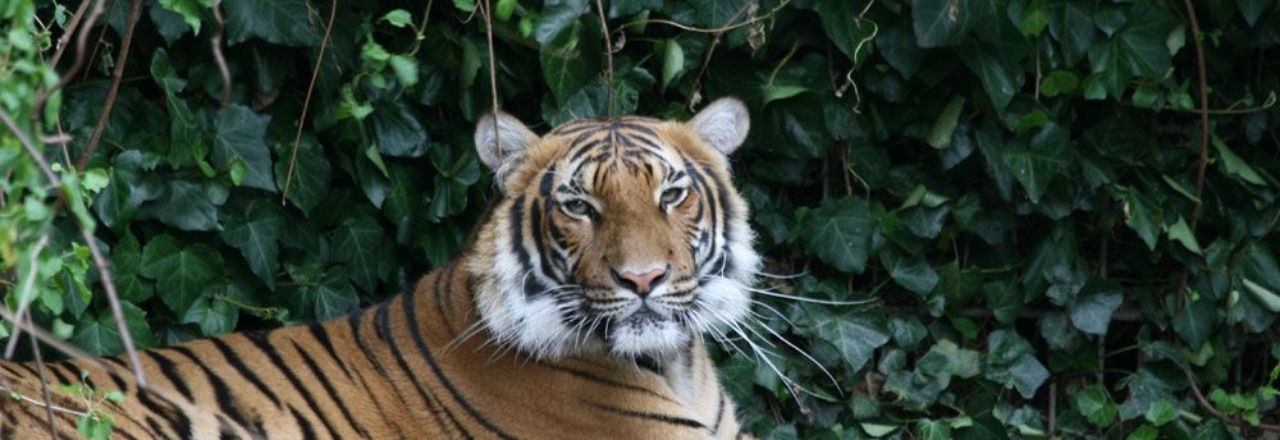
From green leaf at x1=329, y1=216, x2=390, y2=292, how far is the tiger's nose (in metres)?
1.58

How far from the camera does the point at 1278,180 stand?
5.83 metres

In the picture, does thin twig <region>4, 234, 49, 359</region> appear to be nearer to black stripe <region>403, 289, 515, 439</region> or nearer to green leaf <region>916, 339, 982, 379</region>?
black stripe <region>403, 289, 515, 439</region>

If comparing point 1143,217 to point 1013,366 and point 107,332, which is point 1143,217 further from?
point 107,332

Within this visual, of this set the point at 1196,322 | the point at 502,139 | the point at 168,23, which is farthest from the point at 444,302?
the point at 1196,322

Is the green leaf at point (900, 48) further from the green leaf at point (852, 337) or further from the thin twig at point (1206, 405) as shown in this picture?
the thin twig at point (1206, 405)

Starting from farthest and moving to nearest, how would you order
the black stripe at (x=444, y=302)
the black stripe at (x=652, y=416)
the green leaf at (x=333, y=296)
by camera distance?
the green leaf at (x=333, y=296), the black stripe at (x=444, y=302), the black stripe at (x=652, y=416)

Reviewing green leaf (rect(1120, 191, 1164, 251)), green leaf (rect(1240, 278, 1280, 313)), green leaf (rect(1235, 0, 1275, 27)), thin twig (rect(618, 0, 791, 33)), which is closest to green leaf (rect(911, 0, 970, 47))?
thin twig (rect(618, 0, 791, 33))

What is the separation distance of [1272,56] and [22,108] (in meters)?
4.57

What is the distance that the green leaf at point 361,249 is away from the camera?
5387 millimetres

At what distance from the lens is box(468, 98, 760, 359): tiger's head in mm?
4035

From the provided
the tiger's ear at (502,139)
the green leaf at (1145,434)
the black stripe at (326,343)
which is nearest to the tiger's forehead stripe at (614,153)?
the tiger's ear at (502,139)

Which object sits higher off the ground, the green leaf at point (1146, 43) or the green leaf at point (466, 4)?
the green leaf at point (466, 4)

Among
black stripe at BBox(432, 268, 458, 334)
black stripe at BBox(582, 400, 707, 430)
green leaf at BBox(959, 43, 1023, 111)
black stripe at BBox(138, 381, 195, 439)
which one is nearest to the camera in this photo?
black stripe at BBox(138, 381, 195, 439)

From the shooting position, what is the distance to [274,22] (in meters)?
5.10
